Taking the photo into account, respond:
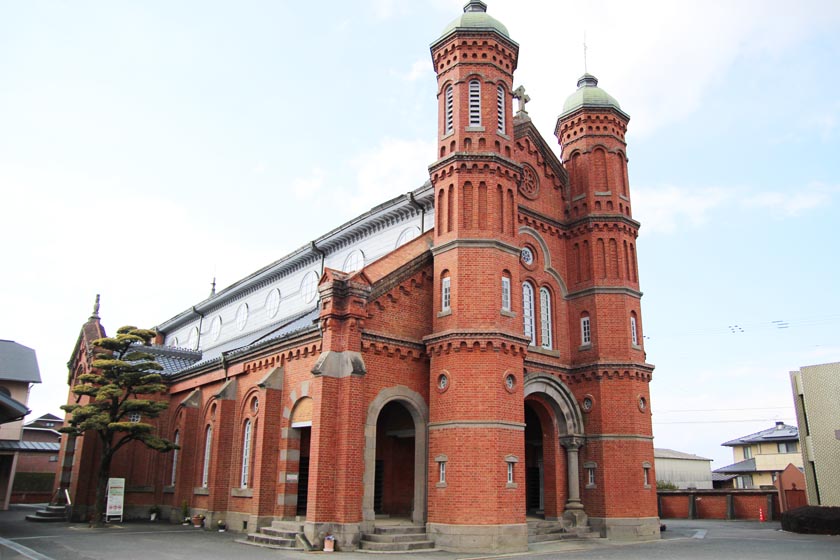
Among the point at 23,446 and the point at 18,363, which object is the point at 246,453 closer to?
the point at 18,363

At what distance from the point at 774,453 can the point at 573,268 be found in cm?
4685

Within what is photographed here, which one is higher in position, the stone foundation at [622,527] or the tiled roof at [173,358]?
the tiled roof at [173,358]

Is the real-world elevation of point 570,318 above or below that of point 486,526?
above

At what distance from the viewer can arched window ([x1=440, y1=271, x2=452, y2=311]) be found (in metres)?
24.6

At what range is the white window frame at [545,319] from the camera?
2858cm

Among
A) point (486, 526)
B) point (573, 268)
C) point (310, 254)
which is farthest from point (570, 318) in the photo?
point (310, 254)

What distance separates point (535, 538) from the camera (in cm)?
2439

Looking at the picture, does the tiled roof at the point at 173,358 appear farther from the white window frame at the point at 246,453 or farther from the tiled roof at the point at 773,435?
the tiled roof at the point at 773,435

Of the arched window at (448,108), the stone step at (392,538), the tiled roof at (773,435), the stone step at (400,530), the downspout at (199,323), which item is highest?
the arched window at (448,108)

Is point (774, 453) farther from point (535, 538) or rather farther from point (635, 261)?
point (535, 538)

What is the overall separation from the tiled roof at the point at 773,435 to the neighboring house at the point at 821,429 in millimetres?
30082

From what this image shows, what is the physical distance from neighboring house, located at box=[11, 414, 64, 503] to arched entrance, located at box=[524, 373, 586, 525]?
31.8m

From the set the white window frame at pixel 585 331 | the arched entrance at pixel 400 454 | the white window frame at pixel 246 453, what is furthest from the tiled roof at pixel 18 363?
the white window frame at pixel 585 331

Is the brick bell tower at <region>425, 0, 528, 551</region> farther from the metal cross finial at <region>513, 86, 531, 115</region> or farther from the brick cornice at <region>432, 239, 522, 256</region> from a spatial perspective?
the metal cross finial at <region>513, 86, 531, 115</region>
